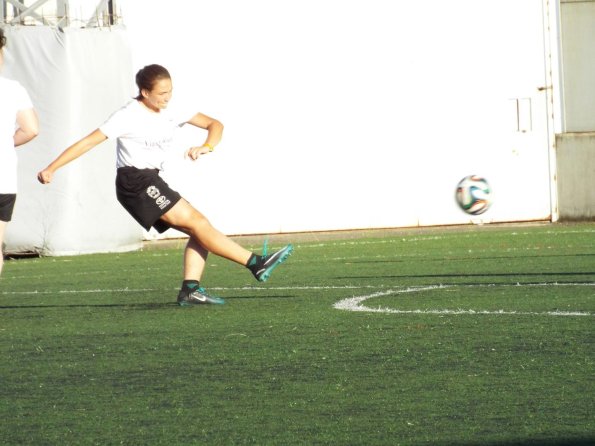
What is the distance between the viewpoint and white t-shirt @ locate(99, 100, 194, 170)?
965 cm

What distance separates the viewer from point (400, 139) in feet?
65.2

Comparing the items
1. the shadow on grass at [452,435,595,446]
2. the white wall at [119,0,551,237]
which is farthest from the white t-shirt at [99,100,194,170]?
the white wall at [119,0,551,237]

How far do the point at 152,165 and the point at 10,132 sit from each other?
1.18 metres

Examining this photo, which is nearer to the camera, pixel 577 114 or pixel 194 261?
pixel 194 261

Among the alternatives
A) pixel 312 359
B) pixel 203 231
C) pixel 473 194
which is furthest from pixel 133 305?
pixel 473 194

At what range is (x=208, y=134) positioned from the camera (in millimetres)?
9633

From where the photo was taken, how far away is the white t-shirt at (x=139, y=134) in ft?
31.7

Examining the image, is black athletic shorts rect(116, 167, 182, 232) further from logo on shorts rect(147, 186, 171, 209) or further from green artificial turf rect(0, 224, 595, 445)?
green artificial turf rect(0, 224, 595, 445)

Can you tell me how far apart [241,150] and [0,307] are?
9315 millimetres

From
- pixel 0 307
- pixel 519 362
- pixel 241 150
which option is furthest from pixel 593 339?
pixel 241 150

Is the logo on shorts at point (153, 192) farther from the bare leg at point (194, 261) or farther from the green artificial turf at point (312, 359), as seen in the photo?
the green artificial turf at point (312, 359)

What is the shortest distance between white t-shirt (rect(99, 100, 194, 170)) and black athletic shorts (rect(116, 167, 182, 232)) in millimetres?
85

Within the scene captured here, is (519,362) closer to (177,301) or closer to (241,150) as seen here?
(177,301)

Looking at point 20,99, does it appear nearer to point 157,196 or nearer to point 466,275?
point 157,196
